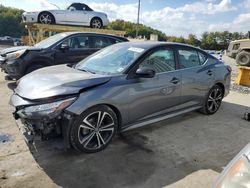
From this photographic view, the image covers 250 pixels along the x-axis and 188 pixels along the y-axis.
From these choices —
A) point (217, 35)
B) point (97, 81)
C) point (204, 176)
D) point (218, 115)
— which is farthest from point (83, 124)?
point (217, 35)

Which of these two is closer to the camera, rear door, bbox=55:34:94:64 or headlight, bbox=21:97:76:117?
headlight, bbox=21:97:76:117

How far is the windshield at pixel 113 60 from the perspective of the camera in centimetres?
414

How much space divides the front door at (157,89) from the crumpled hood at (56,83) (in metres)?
0.56

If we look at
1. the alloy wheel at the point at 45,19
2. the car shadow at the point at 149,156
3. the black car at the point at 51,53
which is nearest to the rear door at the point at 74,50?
the black car at the point at 51,53

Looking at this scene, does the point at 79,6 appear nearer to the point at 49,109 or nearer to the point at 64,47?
the point at 64,47

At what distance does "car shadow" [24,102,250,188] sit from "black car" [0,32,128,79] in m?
3.78

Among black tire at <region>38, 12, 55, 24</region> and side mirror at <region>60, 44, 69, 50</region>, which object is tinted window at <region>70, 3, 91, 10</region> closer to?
black tire at <region>38, 12, 55, 24</region>

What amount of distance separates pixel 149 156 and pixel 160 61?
164cm

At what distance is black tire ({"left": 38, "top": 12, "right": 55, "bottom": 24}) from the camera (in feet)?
37.7

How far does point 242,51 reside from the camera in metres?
13.1

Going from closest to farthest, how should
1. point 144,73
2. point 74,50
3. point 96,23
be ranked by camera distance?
point 144,73, point 74,50, point 96,23

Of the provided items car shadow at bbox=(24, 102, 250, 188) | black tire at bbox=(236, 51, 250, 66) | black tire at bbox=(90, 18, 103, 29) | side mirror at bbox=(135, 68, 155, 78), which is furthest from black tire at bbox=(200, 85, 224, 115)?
black tire at bbox=(90, 18, 103, 29)

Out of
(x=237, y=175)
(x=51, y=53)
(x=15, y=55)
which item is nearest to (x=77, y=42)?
(x=51, y=53)

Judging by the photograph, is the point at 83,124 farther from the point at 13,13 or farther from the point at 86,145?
the point at 13,13
